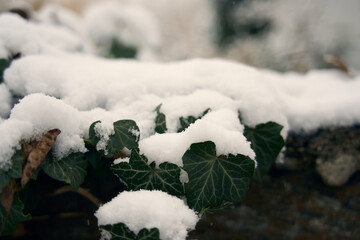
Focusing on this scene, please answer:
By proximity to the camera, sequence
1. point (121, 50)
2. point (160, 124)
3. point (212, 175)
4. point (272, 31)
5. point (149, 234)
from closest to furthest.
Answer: point (149, 234) < point (212, 175) < point (160, 124) < point (121, 50) < point (272, 31)

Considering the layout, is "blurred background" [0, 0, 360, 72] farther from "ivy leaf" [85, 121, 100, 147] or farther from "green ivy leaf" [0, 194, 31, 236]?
"green ivy leaf" [0, 194, 31, 236]

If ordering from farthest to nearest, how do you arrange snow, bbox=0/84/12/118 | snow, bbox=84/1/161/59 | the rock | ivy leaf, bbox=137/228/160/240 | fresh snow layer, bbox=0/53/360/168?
snow, bbox=84/1/161/59, the rock, snow, bbox=0/84/12/118, fresh snow layer, bbox=0/53/360/168, ivy leaf, bbox=137/228/160/240

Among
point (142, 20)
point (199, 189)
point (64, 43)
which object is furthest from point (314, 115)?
point (142, 20)

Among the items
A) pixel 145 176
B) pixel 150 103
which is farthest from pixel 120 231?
pixel 150 103

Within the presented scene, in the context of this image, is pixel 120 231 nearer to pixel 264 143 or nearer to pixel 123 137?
pixel 123 137

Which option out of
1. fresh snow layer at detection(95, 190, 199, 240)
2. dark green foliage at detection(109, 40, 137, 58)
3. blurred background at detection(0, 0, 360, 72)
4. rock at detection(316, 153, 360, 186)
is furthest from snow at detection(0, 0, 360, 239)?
blurred background at detection(0, 0, 360, 72)

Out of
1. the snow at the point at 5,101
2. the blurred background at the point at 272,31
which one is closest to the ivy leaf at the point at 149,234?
the snow at the point at 5,101
